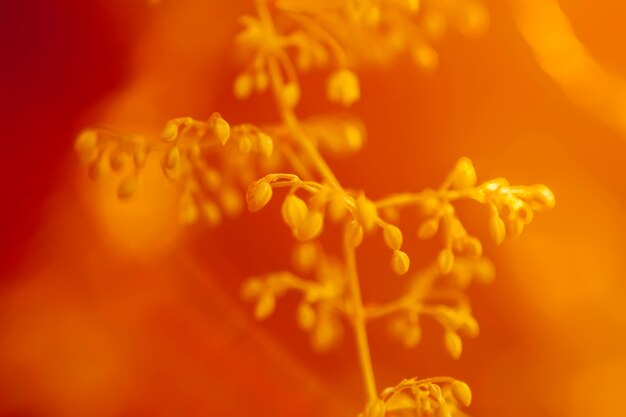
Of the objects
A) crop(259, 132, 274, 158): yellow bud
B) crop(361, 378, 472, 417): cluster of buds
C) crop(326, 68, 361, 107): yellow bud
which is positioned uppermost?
crop(326, 68, 361, 107): yellow bud

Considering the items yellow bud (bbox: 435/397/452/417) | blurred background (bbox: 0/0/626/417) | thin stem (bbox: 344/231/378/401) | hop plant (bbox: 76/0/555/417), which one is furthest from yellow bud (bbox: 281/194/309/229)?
blurred background (bbox: 0/0/626/417)

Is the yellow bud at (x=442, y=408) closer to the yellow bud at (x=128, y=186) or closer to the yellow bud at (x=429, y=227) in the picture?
the yellow bud at (x=429, y=227)

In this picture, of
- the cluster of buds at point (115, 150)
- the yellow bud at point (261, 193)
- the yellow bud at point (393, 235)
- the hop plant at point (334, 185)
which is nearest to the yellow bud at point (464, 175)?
the hop plant at point (334, 185)

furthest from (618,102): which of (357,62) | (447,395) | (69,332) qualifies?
(69,332)

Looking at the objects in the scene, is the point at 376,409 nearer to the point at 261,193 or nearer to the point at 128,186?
the point at 261,193

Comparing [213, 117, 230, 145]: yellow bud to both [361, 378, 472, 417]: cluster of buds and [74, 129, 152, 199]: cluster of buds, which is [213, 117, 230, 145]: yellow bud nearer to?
[74, 129, 152, 199]: cluster of buds
